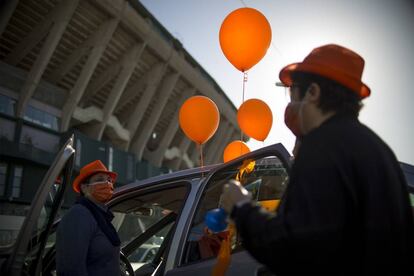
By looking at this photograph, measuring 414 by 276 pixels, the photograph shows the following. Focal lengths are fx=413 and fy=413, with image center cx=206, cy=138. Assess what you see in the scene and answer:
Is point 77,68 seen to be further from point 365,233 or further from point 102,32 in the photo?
point 365,233

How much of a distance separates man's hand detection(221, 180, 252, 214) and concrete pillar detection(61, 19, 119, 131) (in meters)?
18.8

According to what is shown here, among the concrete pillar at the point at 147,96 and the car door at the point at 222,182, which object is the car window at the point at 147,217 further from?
the concrete pillar at the point at 147,96

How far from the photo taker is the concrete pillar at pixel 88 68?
19.0 m

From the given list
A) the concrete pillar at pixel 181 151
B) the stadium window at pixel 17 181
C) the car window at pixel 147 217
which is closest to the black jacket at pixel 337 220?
the car window at pixel 147 217

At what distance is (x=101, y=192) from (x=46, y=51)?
54.4 ft

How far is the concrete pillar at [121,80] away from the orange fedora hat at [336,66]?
2036 centimetres

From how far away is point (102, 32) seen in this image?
1900 cm

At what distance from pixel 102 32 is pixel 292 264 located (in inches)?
763

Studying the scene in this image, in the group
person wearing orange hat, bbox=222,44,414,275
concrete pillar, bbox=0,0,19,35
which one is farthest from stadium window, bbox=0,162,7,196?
person wearing orange hat, bbox=222,44,414,275

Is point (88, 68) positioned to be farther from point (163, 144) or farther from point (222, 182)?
point (222, 182)

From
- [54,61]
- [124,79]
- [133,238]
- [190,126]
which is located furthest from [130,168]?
[133,238]

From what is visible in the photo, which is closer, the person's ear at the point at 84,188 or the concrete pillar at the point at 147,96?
the person's ear at the point at 84,188

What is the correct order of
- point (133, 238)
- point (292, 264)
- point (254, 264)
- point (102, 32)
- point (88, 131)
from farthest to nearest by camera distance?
1. point (88, 131)
2. point (102, 32)
3. point (133, 238)
4. point (254, 264)
5. point (292, 264)

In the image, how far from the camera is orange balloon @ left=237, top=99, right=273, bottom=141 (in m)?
5.56
